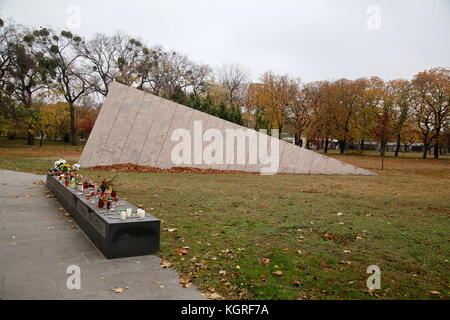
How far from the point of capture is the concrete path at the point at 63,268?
3527 millimetres

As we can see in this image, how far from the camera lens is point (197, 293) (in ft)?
11.8

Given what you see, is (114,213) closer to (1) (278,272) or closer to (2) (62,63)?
(1) (278,272)

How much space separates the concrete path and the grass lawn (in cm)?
42

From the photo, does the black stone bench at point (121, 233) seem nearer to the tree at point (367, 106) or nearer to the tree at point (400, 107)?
the tree at point (400, 107)

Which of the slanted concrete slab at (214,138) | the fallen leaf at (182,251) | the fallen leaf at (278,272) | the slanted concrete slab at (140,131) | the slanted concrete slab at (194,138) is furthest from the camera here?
the slanted concrete slab at (214,138)

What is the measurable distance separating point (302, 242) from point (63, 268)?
12.2 ft

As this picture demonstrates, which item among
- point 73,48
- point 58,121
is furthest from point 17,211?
point 58,121

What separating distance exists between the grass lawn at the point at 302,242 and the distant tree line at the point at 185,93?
18838mm

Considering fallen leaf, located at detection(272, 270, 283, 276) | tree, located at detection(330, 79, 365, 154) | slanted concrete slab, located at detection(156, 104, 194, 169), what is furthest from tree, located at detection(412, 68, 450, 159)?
fallen leaf, located at detection(272, 270, 283, 276)

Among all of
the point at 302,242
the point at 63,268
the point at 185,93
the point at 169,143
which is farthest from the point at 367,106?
the point at 63,268

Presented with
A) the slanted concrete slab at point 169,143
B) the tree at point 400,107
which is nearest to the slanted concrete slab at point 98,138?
the slanted concrete slab at point 169,143

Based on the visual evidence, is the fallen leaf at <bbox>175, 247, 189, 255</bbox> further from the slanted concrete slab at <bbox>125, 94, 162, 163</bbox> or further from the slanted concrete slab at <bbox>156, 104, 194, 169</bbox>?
the slanted concrete slab at <bbox>125, 94, 162, 163</bbox>

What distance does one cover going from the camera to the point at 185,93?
45.1 m
